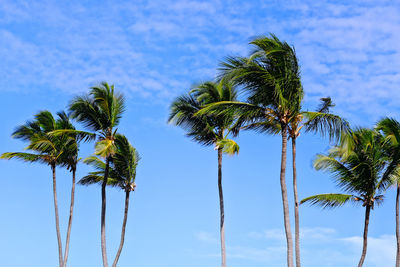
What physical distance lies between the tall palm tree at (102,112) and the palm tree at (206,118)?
2.96 meters

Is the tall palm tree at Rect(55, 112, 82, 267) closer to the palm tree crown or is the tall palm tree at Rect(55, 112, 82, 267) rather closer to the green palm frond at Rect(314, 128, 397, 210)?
the palm tree crown

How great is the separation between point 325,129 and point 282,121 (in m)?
1.88

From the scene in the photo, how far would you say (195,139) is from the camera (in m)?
30.8

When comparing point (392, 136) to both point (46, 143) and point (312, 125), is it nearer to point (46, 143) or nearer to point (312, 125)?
point (312, 125)

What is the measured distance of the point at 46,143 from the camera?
34281 mm

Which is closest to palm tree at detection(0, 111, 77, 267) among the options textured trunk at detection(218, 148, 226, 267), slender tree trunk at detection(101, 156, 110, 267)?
slender tree trunk at detection(101, 156, 110, 267)

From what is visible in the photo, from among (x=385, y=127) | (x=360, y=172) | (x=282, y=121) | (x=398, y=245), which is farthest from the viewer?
(x=398, y=245)

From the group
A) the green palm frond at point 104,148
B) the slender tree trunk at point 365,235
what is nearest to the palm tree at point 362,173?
the slender tree trunk at point 365,235

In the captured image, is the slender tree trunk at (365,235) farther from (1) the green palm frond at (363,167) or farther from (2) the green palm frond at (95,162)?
(2) the green palm frond at (95,162)

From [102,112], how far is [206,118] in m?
5.44

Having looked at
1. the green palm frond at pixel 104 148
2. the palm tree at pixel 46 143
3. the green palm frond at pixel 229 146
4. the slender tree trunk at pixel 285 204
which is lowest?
the slender tree trunk at pixel 285 204

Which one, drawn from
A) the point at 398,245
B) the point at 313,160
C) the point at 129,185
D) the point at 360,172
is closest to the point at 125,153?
the point at 129,185

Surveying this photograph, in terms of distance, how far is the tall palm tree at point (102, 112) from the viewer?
30.4 metres

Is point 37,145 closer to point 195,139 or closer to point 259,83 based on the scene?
point 195,139
